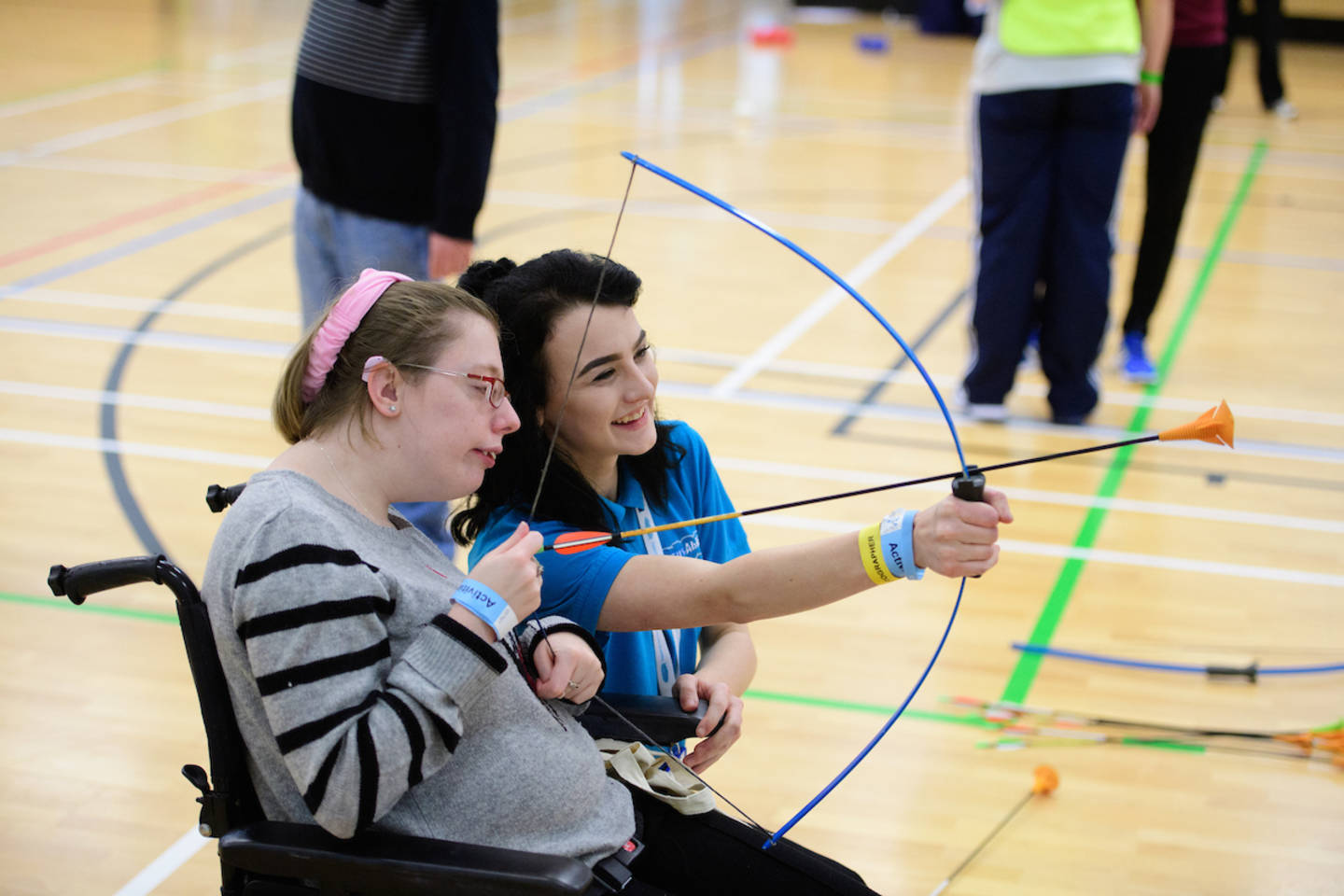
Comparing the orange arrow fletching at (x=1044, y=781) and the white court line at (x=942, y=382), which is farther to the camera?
the white court line at (x=942, y=382)

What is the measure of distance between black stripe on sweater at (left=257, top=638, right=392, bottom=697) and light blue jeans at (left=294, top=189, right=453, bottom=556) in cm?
146

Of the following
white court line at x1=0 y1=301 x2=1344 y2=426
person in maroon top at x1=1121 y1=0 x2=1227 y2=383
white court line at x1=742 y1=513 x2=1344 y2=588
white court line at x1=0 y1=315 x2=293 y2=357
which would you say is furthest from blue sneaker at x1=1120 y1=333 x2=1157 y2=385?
white court line at x1=0 y1=315 x2=293 y2=357

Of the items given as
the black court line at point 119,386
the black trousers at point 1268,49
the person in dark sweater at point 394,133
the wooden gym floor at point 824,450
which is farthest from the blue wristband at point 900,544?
the black trousers at point 1268,49

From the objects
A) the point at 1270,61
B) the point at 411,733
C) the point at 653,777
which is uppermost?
the point at 411,733

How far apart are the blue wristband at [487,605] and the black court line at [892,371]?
2.79 m

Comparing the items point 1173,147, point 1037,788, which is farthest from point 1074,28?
point 1037,788

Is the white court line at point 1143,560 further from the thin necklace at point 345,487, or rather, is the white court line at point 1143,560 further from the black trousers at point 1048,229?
the thin necklace at point 345,487

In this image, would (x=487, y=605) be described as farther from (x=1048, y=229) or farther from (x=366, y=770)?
(x=1048, y=229)

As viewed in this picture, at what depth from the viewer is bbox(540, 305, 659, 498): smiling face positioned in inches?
61.9

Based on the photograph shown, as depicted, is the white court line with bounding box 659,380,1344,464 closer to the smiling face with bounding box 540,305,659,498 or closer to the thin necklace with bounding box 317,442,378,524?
the smiling face with bounding box 540,305,659,498

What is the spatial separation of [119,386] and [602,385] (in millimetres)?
2941

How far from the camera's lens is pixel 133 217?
19.2 ft

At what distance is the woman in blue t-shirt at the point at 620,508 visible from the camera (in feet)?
4.89

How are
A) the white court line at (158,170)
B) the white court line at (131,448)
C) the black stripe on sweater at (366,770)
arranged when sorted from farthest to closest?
1. the white court line at (158,170)
2. the white court line at (131,448)
3. the black stripe on sweater at (366,770)
